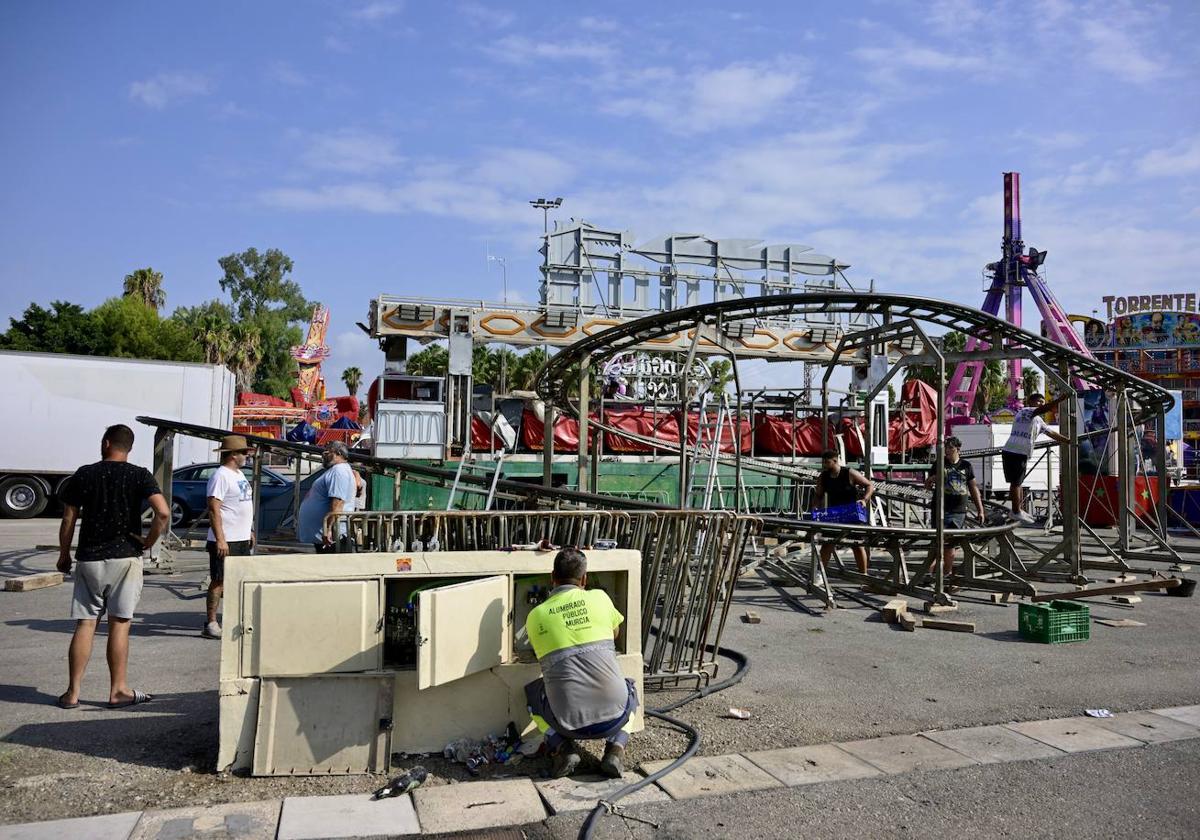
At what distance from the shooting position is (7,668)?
273 inches

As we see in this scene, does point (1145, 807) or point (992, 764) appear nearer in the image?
point (1145, 807)

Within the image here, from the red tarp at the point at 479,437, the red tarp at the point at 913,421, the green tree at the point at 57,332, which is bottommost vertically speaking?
the red tarp at the point at 479,437

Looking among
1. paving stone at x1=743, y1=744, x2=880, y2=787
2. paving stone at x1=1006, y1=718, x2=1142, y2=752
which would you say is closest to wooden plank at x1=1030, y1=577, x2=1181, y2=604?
paving stone at x1=1006, y1=718, x2=1142, y2=752

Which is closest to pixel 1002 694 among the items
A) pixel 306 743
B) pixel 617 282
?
pixel 306 743

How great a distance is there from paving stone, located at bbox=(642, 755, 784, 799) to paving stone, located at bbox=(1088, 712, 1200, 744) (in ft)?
8.54

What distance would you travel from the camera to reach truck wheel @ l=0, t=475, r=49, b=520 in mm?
21141

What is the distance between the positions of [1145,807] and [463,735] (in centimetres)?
358

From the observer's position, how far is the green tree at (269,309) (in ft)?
220

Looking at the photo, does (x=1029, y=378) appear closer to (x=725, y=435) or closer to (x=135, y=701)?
(x=725, y=435)

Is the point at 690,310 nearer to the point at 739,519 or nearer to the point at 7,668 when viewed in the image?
the point at 739,519

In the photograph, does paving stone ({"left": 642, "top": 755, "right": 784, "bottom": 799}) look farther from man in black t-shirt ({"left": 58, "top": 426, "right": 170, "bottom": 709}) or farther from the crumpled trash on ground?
man in black t-shirt ({"left": 58, "top": 426, "right": 170, "bottom": 709})

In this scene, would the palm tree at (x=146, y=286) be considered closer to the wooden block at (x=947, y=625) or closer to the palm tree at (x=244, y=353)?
the palm tree at (x=244, y=353)

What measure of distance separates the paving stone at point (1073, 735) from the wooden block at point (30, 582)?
10.00 meters

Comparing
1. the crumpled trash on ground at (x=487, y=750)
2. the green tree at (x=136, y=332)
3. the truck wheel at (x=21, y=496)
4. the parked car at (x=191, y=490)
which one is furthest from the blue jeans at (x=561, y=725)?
the green tree at (x=136, y=332)
